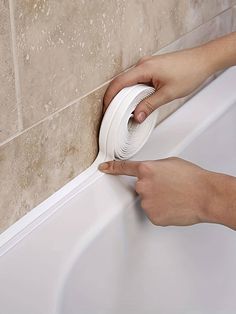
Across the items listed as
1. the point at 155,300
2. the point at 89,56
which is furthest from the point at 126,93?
the point at 155,300

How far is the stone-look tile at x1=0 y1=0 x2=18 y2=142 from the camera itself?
0.68 m

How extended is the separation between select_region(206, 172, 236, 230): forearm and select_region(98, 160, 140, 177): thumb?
4.5 inches

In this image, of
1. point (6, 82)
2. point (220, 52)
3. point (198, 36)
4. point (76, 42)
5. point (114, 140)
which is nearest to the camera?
point (6, 82)

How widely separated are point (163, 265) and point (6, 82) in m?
0.45

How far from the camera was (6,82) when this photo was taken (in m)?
0.71

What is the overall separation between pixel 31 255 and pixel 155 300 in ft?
0.98

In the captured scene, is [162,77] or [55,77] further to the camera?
[162,77]

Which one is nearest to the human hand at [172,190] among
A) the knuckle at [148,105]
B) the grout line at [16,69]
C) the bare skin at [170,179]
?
the bare skin at [170,179]

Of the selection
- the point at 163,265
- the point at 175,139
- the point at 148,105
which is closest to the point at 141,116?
the point at 148,105

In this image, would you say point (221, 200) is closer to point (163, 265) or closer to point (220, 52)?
point (163, 265)

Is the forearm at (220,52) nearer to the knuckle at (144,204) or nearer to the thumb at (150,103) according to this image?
the thumb at (150,103)

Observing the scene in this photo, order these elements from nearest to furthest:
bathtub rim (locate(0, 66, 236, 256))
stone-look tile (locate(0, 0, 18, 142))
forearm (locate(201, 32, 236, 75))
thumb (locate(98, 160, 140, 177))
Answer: stone-look tile (locate(0, 0, 18, 142)) < bathtub rim (locate(0, 66, 236, 256)) < thumb (locate(98, 160, 140, 177)) < forearm (locate(201, 32, 236, 75))

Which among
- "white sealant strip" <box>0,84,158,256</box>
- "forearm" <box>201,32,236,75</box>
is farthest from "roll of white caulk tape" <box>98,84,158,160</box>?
"forearm" <box>201,32,236,75</box>

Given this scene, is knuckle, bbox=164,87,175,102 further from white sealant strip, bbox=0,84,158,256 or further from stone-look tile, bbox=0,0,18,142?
stone-look tile, bbox=0,0,18,142
